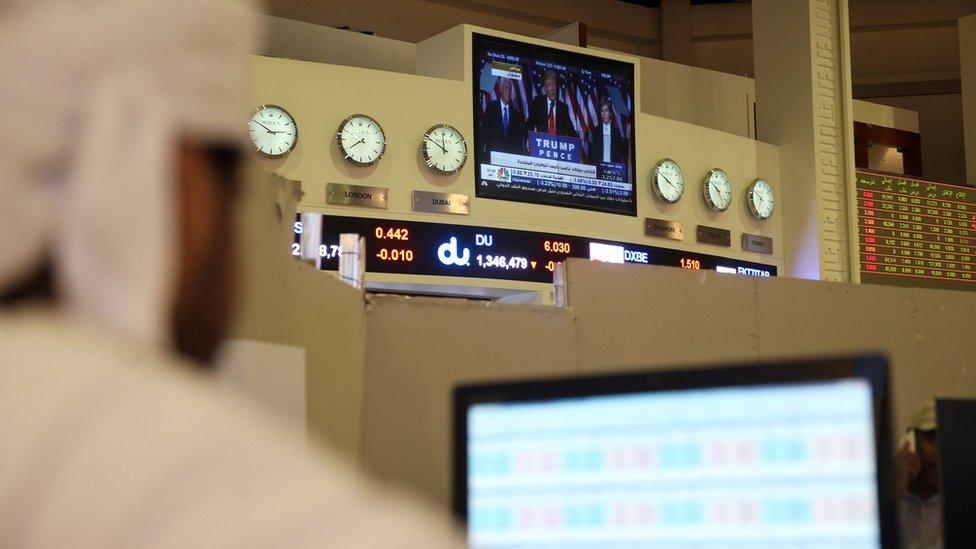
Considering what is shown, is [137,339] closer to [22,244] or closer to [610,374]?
[22,244]

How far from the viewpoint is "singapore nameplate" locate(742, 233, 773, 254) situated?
7016 millimetres

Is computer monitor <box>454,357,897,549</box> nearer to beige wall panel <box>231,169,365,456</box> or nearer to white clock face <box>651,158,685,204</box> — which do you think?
beige wall panel <box>231,169,365,456</box>

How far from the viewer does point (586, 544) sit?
36.6 inches

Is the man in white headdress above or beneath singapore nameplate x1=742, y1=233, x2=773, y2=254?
beneath

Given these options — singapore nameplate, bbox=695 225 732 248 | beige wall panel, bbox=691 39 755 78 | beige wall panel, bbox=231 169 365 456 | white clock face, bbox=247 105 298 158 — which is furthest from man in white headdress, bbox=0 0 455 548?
beige wall panel, bbox=691 39 755 78

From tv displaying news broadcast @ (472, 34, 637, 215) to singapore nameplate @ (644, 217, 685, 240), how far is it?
0.13 m

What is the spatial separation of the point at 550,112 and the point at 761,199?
5.34ft

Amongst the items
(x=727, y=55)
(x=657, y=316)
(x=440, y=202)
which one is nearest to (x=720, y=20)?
(x=727, y=55)

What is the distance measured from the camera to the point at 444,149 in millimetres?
5953

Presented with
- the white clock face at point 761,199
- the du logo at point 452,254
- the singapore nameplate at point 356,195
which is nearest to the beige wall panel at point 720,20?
the white clock face at point 761,199

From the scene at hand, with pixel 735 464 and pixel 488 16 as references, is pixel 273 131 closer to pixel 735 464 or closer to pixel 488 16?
pixel 488 16

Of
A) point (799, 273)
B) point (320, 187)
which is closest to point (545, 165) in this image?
point (320, 187)

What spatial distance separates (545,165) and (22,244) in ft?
19.2

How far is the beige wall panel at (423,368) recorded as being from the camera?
2.90 meters
